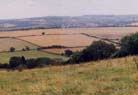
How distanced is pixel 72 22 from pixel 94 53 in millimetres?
44832

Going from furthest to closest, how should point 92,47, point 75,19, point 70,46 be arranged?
point 75,19 → point 70,46 → point 92,47

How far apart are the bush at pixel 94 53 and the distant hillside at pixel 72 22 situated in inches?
1161

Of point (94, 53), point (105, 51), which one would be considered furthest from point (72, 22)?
point (94, 53)

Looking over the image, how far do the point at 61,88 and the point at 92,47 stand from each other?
1076 inches

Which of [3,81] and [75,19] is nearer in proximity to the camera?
[3,81]

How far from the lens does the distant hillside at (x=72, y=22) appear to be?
76.5m

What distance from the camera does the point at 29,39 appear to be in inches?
2520

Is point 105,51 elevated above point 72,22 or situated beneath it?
situated beneath

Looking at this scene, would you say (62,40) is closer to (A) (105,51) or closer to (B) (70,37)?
(B) (70,37)

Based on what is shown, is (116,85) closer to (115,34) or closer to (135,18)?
(115,34)

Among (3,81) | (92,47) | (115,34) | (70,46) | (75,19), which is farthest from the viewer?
(75,19)

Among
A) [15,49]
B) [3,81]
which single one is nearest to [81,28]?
[15,49]

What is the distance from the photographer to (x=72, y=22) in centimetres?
8038

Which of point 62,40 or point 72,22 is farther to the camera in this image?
point 72,22
